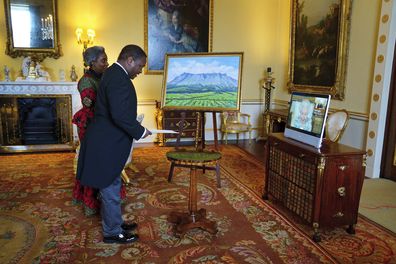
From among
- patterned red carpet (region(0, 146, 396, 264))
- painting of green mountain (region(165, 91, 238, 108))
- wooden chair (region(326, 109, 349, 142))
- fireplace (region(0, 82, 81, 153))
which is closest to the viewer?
patterned red carpet (region(0, 146, 396, 264))

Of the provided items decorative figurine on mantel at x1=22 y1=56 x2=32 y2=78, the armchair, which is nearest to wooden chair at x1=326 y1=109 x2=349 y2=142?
the armchair

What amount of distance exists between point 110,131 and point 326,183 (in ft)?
6.35

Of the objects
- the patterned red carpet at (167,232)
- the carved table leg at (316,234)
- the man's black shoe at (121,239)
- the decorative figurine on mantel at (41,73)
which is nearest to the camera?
the patterned red carpet at (167,232)

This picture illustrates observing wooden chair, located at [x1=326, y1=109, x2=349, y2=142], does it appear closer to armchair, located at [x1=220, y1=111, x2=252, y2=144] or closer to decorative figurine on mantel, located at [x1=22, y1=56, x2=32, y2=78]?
armchair, located at [x1=220, y1=111, x2=252, y2=144]

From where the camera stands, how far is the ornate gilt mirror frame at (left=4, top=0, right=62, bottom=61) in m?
6.07

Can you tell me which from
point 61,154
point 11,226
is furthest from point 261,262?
point 61,154

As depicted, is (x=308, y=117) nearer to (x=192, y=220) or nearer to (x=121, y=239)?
(x=192, y=220)

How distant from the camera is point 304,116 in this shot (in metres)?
3.32

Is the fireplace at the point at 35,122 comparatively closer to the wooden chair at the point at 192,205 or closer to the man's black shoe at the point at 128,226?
the man's black shoe at the point at 128,226

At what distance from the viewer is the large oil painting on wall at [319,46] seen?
214 inches

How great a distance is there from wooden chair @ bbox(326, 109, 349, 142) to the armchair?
260 cm

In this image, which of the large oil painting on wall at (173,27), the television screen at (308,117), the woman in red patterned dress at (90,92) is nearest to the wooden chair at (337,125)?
the television screen at (308,117)

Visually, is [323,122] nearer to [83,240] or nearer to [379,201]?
[379,201]

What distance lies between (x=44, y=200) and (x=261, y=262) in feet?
8.57
